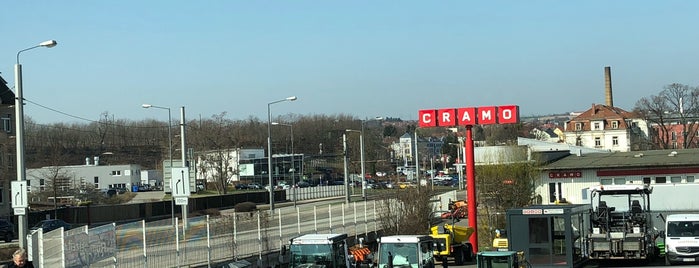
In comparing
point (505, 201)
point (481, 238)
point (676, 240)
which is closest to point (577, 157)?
point (505, 201)

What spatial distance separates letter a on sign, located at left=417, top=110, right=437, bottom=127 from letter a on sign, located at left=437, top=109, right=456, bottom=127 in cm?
31

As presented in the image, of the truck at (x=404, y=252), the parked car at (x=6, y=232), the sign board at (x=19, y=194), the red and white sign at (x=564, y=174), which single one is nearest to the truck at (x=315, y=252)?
the truck at (x=404, y=252)

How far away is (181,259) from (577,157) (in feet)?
156

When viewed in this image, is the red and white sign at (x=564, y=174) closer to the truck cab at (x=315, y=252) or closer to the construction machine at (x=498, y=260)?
the construction machine at (x=498, y=260)

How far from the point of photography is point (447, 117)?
145 feet

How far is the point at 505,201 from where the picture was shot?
5316 centimetres

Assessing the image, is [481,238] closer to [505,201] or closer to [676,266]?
[505,201]

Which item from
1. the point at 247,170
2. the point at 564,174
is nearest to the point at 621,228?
the point at 564,174

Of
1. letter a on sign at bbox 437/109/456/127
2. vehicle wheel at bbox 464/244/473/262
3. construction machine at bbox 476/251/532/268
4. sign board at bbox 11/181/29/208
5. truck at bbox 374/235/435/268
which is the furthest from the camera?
letter a on sign at bbox 437/109/456/127

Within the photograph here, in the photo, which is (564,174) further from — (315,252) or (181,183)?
(315,252)

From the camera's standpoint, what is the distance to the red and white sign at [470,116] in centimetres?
4288

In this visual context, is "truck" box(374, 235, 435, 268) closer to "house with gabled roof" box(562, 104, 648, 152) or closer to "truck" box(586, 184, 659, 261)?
"truck" box(586, 184, 659, 261)

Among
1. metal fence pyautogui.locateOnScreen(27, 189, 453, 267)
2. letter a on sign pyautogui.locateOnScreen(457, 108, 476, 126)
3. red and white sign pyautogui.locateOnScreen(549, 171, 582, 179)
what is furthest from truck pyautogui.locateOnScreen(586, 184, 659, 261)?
red and white sign pyautogui.locateOnScreen(549, 171, 582, 179)

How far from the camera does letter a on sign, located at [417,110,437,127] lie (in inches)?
1747
